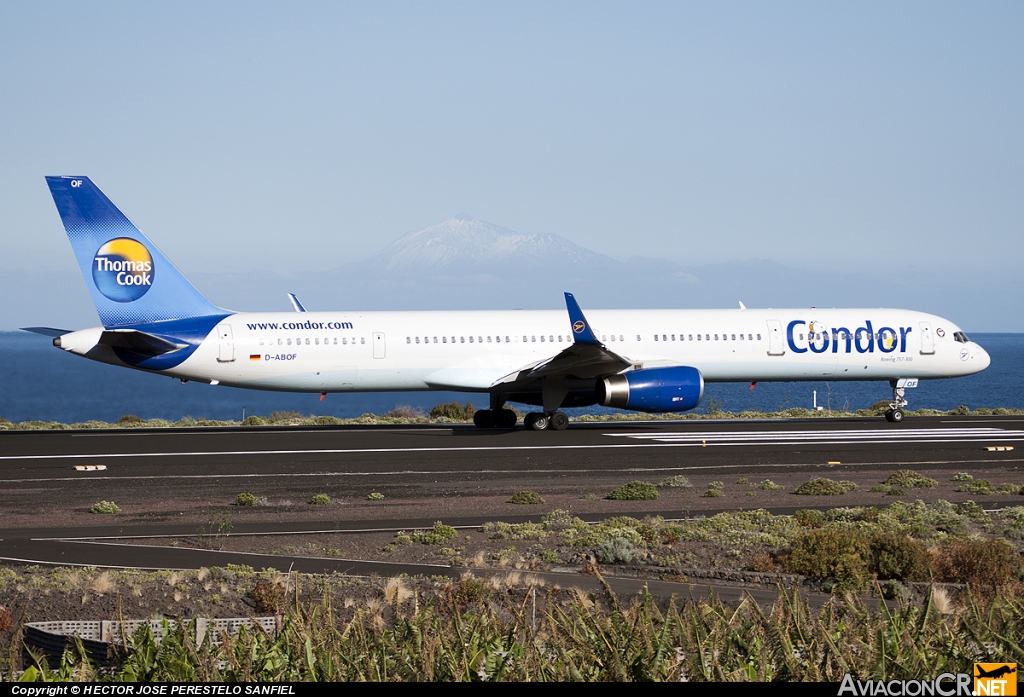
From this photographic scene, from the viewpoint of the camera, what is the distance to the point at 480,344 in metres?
36.5

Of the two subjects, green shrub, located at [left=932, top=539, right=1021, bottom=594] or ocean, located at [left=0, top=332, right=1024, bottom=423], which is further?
ocean, located at [left=0, top=332, right=1024, bottom=423]

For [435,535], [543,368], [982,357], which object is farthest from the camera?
[982,357]

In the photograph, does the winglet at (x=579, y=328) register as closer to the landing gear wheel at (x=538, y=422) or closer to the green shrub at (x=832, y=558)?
the landing gear wheel at (x=538, y=422)

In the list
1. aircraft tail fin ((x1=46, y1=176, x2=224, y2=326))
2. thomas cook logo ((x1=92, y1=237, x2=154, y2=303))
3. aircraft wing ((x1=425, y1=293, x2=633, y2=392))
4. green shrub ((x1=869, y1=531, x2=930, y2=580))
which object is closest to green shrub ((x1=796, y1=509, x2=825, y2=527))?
green shrub ((x1=869, y1=531, x2=930, y2=580))

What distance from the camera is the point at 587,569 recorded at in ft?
45.7

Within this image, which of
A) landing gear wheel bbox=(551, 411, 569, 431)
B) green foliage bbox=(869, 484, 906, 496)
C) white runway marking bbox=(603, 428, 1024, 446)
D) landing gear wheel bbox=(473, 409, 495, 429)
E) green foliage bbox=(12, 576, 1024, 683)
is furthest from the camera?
landing gear wheel bbox=(473, 409, 495, 429)

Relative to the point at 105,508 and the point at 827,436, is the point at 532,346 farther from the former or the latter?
the point at 105,508

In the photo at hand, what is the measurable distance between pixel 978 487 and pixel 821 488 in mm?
3581

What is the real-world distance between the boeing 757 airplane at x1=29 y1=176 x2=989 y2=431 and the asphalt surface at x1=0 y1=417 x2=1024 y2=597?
174cm

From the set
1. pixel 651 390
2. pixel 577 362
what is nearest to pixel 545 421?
pixel 577 362

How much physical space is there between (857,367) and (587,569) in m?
27.8

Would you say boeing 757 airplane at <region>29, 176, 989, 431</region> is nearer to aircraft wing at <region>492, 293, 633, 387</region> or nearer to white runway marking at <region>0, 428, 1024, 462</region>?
aircraft wing at <region>492, 293, 633, 387</region>

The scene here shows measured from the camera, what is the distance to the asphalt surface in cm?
1747

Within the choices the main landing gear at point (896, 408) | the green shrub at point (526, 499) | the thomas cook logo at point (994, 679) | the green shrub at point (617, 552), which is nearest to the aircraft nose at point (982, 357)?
the main landing gear at point (896, 408)
